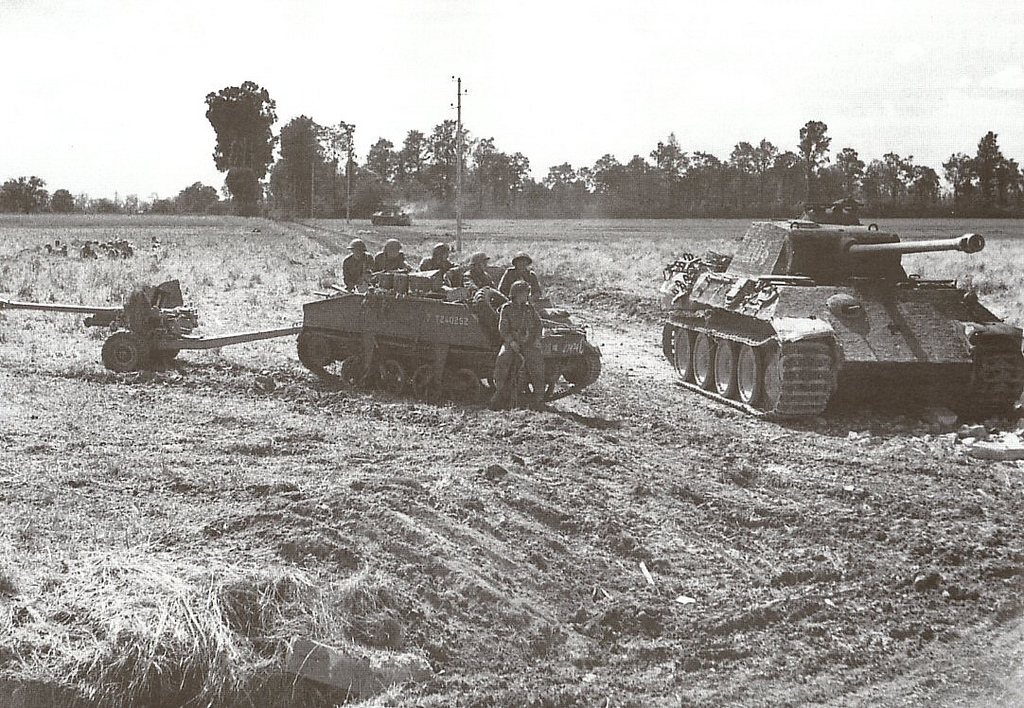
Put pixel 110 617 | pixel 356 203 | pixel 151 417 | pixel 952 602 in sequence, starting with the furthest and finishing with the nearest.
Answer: pixel 356 203 < pixel 151 417 < pixel 952 602 < pixel 110 617

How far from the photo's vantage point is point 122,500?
303 inches

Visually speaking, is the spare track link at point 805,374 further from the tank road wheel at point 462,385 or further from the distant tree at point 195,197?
the distant tree at point 195,197

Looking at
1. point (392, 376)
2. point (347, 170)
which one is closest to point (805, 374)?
point (392, 376)

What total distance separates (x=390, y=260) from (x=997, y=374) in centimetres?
736

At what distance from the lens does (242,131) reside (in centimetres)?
6919

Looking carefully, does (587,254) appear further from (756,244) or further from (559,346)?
(559,346)

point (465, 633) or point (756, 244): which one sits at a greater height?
point (756, 244)

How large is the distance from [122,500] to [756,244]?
9.84 m

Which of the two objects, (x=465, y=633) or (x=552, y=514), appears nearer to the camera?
(x=465, y=633)

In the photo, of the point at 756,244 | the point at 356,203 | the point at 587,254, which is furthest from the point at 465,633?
the point at 356,203

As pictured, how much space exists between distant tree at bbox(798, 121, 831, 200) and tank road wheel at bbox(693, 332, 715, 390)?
36877 millimetres

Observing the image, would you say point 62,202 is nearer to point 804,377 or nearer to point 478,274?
point 478,274

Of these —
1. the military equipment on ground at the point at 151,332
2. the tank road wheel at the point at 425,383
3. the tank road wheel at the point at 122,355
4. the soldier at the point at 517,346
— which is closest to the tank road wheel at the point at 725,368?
the soldier at the point at 517,346

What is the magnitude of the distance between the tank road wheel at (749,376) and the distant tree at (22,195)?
6227cm
